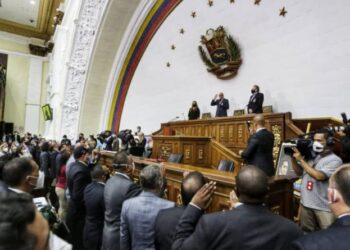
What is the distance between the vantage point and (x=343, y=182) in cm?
91

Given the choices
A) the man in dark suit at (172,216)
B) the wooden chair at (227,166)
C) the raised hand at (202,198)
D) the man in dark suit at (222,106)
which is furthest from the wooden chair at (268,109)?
the raised hand at (202,198)

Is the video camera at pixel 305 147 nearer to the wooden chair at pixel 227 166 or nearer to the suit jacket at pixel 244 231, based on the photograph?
the suit jacket at pixel 244 231

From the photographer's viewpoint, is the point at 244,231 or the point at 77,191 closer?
the point at 244,231

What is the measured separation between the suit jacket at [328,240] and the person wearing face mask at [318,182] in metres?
1.15

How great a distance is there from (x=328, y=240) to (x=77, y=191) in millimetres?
2179

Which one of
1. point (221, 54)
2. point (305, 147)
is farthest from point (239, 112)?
point (305, 147)

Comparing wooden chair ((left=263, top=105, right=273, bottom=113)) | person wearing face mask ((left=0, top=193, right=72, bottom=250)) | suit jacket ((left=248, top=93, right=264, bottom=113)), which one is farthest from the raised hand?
wooden chair ((left=263, top=105, right=273, bottom=113))

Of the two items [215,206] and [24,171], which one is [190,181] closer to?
[215,206]

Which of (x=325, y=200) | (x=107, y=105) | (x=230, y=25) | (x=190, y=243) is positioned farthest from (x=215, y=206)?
(x=107, y=105)

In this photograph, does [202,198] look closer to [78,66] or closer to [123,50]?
[123,50]

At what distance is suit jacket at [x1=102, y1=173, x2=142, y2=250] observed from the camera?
1803 mm

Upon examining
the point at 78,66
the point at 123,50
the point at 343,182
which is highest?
the point at 123,50

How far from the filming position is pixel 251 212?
997mm

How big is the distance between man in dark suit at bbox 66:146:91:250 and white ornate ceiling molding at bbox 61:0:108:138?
769 cm
